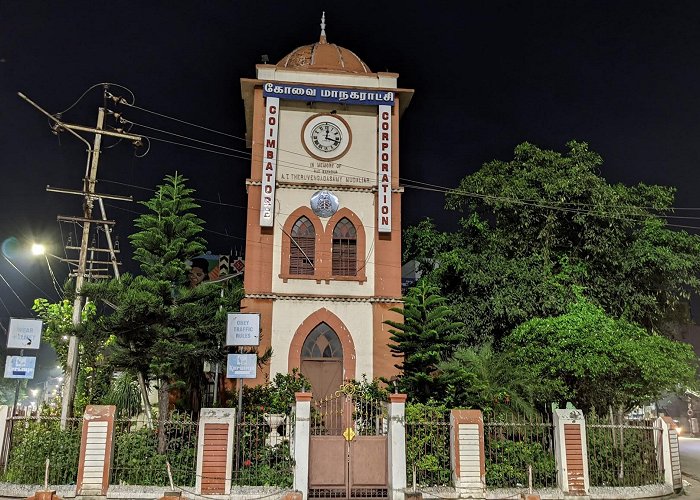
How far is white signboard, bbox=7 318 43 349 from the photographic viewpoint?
13.8 metres

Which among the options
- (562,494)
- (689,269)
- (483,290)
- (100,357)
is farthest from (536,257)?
(100,357)

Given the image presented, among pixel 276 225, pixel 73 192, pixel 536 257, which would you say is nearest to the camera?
pixel 73 192

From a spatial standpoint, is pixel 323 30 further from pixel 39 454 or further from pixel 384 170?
pixel 39 454

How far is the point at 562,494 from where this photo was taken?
42.6 feet

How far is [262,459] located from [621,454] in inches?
309

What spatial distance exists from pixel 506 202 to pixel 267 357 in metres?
10.1

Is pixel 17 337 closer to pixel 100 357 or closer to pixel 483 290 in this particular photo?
pixel 100 357

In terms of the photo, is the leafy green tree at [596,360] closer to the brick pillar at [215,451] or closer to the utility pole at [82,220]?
the brick pillar at [215,451]

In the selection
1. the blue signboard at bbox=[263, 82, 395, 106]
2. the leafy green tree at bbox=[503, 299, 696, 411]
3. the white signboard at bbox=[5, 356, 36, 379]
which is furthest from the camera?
the blue signboard at bbox=[263, 82, 395, 106]

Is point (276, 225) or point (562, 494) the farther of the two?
point (276, 225)

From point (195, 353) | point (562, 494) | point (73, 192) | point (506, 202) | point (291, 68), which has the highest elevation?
point (291, 68)

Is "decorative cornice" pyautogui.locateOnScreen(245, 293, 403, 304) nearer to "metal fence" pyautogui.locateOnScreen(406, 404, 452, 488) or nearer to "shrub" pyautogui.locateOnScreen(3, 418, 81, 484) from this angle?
"metal fence" pyautogui.locateOnScreen(406, 404, 452, 488)

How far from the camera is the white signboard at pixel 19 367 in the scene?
13.6 meters

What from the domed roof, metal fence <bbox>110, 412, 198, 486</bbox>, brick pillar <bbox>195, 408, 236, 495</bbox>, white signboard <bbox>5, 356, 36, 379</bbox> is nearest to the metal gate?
brick pillar <bbox>195, 408, 236, 495</bbox>
